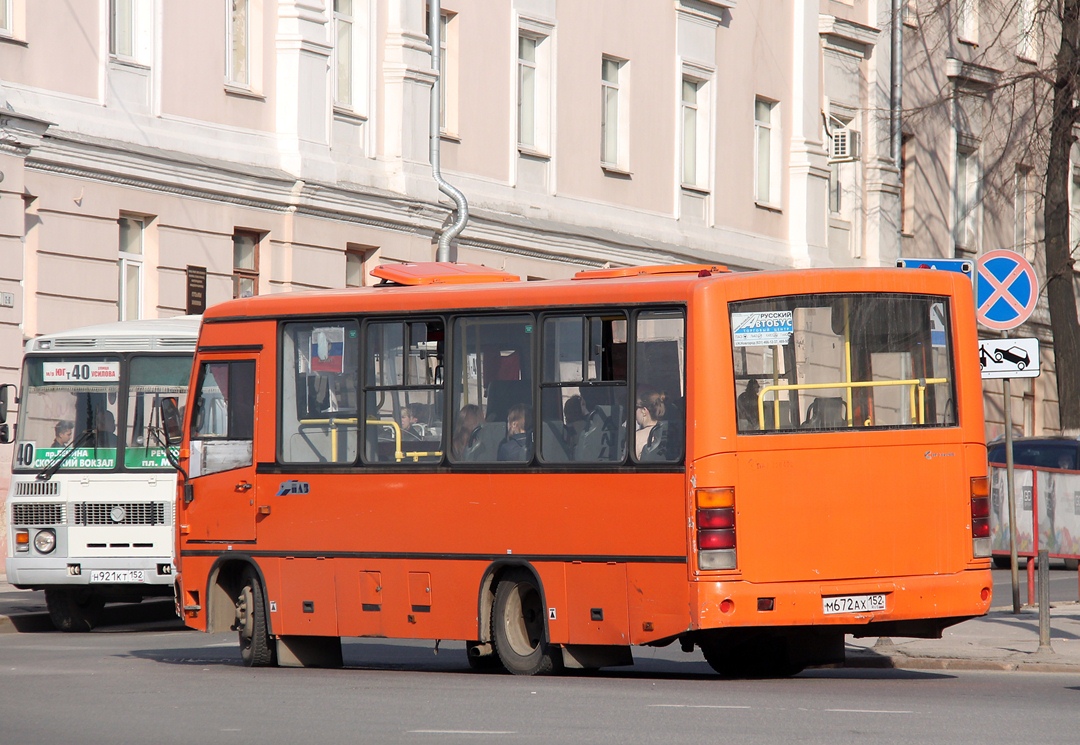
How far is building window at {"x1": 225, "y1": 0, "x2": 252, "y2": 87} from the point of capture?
94.5 feet

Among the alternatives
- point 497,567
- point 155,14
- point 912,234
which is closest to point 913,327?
point 497,567

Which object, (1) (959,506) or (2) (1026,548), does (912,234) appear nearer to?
(2) (1026,548)

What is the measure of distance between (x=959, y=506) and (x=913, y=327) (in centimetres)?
117

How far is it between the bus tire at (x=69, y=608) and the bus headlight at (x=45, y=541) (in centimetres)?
52

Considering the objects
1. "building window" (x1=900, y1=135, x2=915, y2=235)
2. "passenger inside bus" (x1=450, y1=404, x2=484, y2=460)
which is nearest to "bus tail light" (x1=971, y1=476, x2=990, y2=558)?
"passenger inside bus" (x1=450, y1=404, x2=484, y2=460)

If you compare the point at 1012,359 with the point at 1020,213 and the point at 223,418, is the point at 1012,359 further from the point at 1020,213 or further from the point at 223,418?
the point at 1020,213

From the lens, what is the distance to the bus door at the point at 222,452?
1548cm

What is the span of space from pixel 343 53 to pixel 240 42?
2.00 meters

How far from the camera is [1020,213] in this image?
159 ft

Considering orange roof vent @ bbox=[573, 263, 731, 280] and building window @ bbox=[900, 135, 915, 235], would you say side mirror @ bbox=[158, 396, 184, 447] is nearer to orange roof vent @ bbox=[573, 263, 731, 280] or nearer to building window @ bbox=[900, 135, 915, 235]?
orange roof vent @ bbox=[573, 263, 731, 280]

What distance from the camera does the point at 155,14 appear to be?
27328 mm

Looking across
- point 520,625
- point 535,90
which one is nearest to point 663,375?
point 520,625

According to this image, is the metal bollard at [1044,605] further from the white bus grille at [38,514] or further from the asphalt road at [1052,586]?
the white bus grille at [38,514]

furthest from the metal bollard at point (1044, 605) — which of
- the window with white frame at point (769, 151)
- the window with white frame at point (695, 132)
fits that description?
the window with white frame at point (769, 151)
